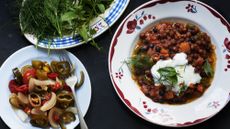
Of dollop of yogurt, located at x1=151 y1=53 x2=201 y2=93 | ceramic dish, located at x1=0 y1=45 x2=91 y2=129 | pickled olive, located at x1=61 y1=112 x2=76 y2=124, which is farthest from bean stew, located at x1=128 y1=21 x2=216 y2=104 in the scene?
pickled olive, located at x1=61 y1=112 x2=76 y2=124

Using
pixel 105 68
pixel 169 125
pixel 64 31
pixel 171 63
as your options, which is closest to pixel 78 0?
pixel 64 31

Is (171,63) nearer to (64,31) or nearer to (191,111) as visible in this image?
(191,111)

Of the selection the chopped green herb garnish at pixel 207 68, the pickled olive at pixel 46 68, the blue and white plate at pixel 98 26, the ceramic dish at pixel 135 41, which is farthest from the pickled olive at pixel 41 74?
the chopped green herb garnish at pixel 207 68

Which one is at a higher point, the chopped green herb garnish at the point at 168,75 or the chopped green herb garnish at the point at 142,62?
the chopped green herb garnish at the point at 142,62

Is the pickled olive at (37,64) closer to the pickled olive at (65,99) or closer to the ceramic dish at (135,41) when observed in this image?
the pickled olive at (65,99)

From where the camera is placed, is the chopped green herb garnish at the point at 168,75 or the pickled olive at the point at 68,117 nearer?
the chopped green herb garnish at the point at 168,75

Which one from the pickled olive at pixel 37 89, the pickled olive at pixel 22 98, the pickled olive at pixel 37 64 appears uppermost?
the pickled olive at pixel 37 64

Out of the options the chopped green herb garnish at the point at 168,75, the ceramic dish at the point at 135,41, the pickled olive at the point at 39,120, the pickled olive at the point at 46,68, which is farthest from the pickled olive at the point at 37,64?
the chopped green herb garnish at the point at 168,75
